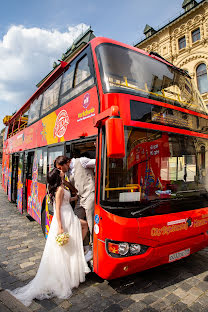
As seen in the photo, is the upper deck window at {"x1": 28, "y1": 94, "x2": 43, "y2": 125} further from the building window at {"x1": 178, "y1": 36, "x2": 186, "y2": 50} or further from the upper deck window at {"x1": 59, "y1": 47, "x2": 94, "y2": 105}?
the building window at {"x1": 178, "y1": 36, "x2": 186, "y2": 50}

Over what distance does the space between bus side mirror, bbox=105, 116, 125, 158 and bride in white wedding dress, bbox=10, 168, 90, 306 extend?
1210 millimetres

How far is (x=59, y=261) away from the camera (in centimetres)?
304

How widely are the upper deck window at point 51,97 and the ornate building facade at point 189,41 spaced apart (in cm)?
1693

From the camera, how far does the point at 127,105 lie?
2.93 m

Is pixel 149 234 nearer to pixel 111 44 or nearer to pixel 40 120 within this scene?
pixel 111 44

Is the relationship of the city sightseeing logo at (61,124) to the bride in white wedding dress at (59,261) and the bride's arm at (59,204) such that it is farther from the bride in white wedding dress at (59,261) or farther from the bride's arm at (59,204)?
the bride's arm at (59,204)

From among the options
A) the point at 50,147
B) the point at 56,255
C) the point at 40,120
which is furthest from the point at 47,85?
the point at 56,255

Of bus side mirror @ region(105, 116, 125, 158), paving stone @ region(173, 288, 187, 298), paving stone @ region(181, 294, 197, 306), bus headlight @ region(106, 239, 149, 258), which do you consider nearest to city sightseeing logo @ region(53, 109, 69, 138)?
bus side mirror @ region(105, 116, 125, 158)

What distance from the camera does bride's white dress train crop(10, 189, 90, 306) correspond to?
2844mm

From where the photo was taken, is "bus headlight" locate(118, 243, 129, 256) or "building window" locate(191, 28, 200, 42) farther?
"building window" locate(191, 28, 200, 42)

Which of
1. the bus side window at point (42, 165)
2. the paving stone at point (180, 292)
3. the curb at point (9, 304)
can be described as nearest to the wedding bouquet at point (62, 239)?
the curb at point (9, 304)

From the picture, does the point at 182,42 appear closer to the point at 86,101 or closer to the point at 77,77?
the point at 77,77

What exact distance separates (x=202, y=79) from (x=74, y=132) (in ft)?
63.7

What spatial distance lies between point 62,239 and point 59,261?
1.19 feet
